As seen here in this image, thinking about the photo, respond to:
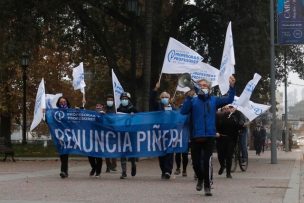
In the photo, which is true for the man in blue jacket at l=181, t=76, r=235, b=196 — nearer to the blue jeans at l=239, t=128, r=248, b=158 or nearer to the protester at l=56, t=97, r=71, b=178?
the protester at l=56, t=97, r=71, b=178

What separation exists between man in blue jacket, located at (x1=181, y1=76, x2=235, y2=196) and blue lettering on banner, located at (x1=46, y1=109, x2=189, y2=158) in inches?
125

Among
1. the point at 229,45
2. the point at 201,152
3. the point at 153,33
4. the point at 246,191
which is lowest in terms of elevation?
the point at 246,191

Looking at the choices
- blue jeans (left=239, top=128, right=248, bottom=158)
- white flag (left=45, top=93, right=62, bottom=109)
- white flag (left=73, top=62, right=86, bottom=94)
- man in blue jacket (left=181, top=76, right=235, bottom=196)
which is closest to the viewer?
man in blue jacket (left=181, top=76, right=235, bottom=196)

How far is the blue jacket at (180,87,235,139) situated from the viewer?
1200 cm

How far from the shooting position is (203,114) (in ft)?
39.6

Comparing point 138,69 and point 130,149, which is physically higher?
point 138,69

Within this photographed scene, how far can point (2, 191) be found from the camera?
40.6 ft

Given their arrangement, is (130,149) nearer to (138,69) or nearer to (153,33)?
(153,33)

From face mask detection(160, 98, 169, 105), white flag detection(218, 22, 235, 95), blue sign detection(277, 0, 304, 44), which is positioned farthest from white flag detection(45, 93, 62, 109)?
blue sign detection(277, 0, 304, 44)

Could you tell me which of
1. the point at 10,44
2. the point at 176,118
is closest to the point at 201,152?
the point at 176,118

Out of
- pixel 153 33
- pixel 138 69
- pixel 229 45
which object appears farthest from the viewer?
pixel 138 69

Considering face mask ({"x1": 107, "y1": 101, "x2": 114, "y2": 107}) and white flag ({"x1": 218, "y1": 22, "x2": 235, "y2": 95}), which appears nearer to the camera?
white flag ({"x1": 218, "y1": 22, "x2": 235, "y2": 95})

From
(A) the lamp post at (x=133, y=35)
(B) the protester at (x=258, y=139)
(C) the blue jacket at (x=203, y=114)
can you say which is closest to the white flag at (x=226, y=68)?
(C) the blue jacket at (x=203, y=114)

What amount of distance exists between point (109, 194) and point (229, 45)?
4983 mm
